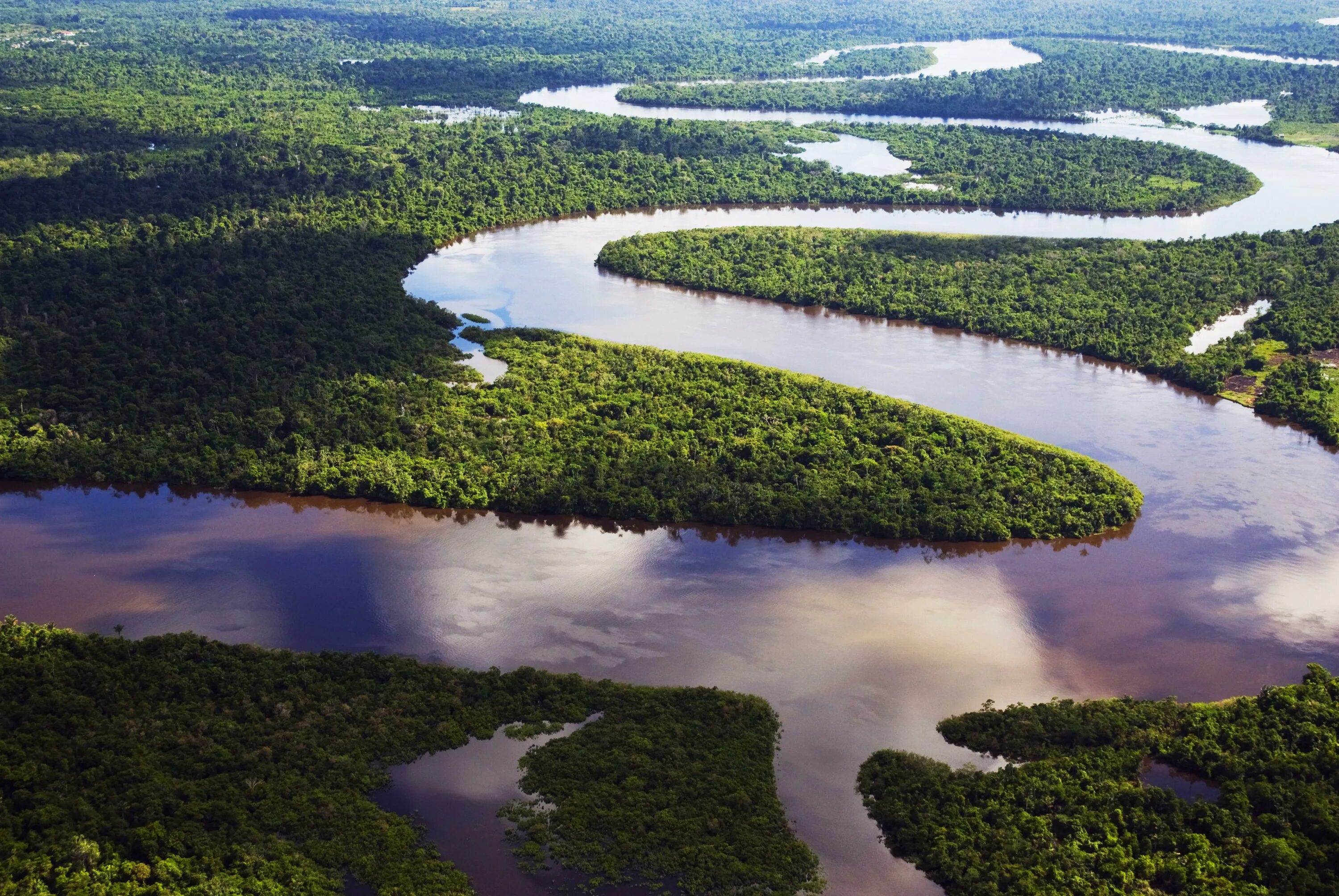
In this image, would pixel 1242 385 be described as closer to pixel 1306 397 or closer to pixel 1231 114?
pixel 1306 397

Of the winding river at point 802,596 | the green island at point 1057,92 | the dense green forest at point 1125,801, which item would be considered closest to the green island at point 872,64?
the green island at point 1057,92

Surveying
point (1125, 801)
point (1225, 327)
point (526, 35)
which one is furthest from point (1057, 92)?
point (1125, 801)

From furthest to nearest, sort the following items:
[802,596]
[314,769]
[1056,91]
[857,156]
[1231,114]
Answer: [1056,91] < [1231,114] < [857,156] < [802,596] < [314,769]

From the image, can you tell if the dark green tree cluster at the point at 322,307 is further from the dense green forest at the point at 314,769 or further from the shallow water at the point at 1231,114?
the shallow water at the point at 1231,114

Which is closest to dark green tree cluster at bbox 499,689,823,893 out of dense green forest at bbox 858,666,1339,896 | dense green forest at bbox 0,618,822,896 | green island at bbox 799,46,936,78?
dense green forest at bbox 0,618,822,896

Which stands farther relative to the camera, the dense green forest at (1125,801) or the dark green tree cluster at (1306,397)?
the dark green tree cluster at (1306,397)
